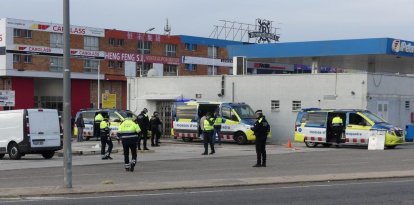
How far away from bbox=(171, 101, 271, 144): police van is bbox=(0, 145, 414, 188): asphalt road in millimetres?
9427

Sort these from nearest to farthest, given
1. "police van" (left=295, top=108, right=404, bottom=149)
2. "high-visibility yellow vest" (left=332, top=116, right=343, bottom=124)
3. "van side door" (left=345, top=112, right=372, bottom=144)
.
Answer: "police van" (left=295, top=108, right=404, bottom=149)
"van side door" (left=345, top=112, right=372, bottom=144)
"high-visibility yellow vest" (left=332, top=116, right=343, bottom=124)

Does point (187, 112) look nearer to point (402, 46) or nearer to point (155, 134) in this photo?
point (155, 134)

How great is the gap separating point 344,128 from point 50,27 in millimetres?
49674

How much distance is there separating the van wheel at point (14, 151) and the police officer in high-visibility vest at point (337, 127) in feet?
47.4

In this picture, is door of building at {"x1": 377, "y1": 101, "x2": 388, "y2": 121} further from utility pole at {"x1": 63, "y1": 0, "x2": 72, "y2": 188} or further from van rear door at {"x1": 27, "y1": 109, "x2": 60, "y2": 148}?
utility pole at {"x1": 63, "y1": 0, "x2": 72, "y2": 188}

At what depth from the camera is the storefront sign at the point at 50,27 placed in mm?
70250

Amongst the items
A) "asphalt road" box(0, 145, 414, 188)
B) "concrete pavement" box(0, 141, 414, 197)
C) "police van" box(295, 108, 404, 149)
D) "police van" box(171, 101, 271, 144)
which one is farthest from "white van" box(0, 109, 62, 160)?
"police van" box(295, 108, 404, 149)

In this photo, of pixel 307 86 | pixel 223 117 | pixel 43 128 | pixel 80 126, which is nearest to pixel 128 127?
pixel 43 128

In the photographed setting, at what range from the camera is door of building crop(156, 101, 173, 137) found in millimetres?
41125

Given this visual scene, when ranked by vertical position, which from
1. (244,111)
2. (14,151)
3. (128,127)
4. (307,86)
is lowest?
(14,151)

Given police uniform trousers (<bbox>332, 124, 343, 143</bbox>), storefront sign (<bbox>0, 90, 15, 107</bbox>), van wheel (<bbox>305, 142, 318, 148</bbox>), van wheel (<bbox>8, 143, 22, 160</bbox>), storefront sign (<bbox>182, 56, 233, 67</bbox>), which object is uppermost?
storefront sign (<bbox>182, 56, 233, 67</bbox>)

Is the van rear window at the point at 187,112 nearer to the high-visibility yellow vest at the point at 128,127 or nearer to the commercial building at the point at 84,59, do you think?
the high-visibility yellow vest at the point at 128,127

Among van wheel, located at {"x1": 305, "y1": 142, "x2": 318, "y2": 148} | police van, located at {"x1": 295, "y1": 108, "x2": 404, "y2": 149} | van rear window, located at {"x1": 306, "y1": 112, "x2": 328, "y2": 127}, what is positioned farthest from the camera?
van wheel, located at {"x1": 305, "y1": 142, "x2": 318, "y2": 148}

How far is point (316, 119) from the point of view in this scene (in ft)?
106
